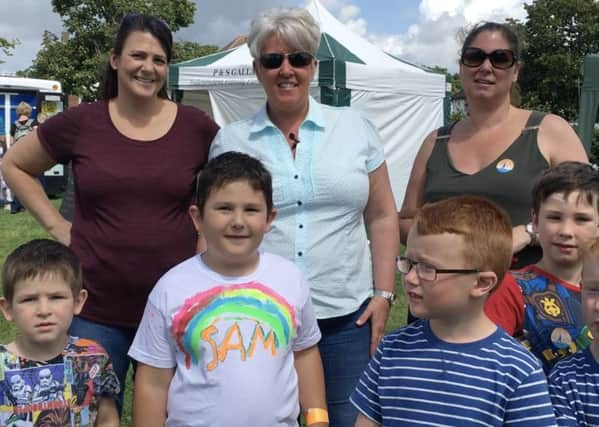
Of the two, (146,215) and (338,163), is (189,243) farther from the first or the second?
(338,163)

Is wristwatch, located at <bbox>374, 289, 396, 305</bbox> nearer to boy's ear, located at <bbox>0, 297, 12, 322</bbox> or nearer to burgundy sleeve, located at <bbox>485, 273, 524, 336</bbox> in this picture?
burgundy sleeve, located at <bbox>485, 273, 524, 336</bbox>

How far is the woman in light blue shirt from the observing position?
7.36 feet

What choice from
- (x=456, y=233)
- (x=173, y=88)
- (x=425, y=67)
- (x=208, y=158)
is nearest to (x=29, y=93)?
(x=173, y=88)

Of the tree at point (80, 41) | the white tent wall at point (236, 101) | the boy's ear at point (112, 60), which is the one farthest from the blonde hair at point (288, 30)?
the tree at point (80, 41)

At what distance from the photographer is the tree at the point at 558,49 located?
1265 inches

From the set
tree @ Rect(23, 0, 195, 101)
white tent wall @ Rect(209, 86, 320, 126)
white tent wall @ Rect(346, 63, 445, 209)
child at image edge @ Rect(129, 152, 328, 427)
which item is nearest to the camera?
child at image edge @ Rect(129, 152, 328, 427)

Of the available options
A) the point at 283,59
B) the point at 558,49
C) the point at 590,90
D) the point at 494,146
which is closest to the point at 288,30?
the point at 283,59

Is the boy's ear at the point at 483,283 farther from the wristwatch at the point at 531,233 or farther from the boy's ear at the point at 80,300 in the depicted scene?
the boy's ear at the point at 80,300

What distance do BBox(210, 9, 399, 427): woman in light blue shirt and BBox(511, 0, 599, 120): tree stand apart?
3153 cm

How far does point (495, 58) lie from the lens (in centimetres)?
243

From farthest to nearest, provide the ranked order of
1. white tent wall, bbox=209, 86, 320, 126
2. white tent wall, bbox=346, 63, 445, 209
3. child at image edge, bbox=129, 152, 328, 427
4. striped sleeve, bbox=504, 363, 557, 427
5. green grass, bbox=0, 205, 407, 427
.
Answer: white tent wall, bbox=209, 86, 320, 126, white tent wall, bbox=346, 63, 445, 209, green grass, bbox=0, 205, 407, 427, child at image edge, bbox=129, 152, 328, 427, striped sleeve, bbox=504, 363, 557, 427

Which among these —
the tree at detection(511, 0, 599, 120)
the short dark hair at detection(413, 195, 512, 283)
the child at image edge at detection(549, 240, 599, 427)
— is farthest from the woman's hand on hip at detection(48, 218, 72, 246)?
the tree at detection(511, 0, 599, 120)

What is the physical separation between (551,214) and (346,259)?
67cm

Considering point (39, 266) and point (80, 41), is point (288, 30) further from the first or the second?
point (80, 41)
